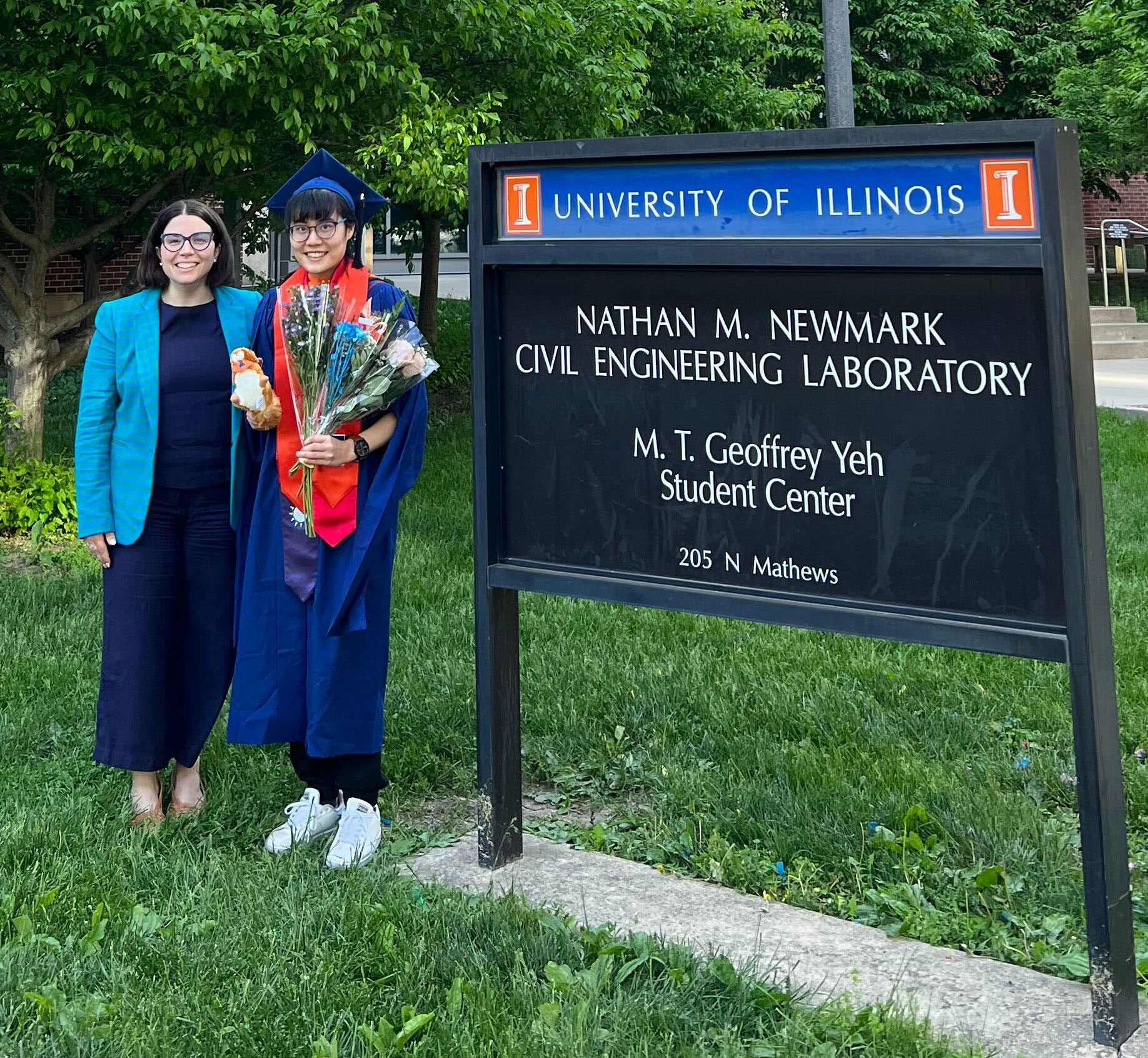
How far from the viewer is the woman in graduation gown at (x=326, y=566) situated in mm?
3791

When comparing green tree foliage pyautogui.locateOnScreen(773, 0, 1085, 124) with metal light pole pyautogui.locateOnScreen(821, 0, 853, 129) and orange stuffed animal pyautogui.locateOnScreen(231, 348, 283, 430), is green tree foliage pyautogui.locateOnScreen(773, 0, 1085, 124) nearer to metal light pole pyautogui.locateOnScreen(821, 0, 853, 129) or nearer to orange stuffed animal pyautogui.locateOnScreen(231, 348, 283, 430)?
metal light pole pyautogui.locateOnScreen(821, 0, 853, 129)

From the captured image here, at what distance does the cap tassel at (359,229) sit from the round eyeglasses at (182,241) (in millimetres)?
414

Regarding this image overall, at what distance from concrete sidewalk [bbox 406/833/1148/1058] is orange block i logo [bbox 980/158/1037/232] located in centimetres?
158

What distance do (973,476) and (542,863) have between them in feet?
5.33

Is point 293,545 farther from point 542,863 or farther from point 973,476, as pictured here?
point 973,476

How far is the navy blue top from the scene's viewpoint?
13.0 ft

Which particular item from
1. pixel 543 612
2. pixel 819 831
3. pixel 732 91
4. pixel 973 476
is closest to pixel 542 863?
pixel 819 831

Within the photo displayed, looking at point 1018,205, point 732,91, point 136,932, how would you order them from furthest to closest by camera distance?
point 732,91 < point 136,932 < point 1018,205

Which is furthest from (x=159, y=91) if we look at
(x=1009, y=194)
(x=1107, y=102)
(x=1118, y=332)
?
(x=1107, y=102)

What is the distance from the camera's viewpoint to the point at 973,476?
9.68 feet

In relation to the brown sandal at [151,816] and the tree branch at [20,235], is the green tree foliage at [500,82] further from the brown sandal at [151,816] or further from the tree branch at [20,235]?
the brown sandal at [151,816]

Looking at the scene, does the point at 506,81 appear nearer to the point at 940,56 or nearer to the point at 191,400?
the point at 191,400

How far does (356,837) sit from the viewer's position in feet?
12.6

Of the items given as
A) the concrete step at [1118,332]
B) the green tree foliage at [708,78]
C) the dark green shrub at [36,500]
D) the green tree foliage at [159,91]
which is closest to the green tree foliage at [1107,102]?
the concrete step at [1118,332]
